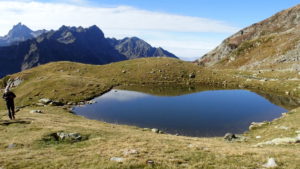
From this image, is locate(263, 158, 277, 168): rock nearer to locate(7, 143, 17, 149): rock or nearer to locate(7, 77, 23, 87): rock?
locate(7, 143, 17, 149): rock

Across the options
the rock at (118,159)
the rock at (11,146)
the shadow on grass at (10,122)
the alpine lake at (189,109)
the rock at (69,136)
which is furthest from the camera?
the alpine lake at (189,109)

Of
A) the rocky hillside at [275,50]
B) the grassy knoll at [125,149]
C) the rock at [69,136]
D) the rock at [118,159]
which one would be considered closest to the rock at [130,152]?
the grassy knoll at [125,149]

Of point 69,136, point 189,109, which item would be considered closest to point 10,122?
point 69,136

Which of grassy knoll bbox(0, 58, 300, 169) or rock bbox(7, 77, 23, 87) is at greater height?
rock bbox(7, 77, 23, 87)

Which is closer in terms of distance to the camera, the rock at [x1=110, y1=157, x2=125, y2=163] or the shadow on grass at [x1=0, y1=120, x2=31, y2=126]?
the rock at [x1=110, y1=157, x2=125, y2=163]

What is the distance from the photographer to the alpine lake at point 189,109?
4616 centimetres

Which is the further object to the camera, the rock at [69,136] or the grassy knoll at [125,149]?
the rock at [69,136]

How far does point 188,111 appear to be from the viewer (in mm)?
56188

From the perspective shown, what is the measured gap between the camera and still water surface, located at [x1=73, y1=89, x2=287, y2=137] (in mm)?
45719

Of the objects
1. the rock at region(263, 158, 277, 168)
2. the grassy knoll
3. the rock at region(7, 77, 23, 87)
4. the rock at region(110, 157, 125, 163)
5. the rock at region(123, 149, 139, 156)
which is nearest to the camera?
the rock at region(263, 158, 277, 168)

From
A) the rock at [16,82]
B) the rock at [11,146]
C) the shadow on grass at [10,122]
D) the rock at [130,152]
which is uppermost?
the rock at [16,82]

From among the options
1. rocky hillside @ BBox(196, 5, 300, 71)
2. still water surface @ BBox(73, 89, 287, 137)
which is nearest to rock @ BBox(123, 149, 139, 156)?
still water surface @ BBox(73, 89, 287, 137)

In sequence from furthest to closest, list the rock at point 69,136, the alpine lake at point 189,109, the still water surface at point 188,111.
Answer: the alpine lake at point 189,109
the still water surface at point 188,111
the rock at point 69,136

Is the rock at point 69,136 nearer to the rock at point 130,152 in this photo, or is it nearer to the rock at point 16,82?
the rock at point 130,152
